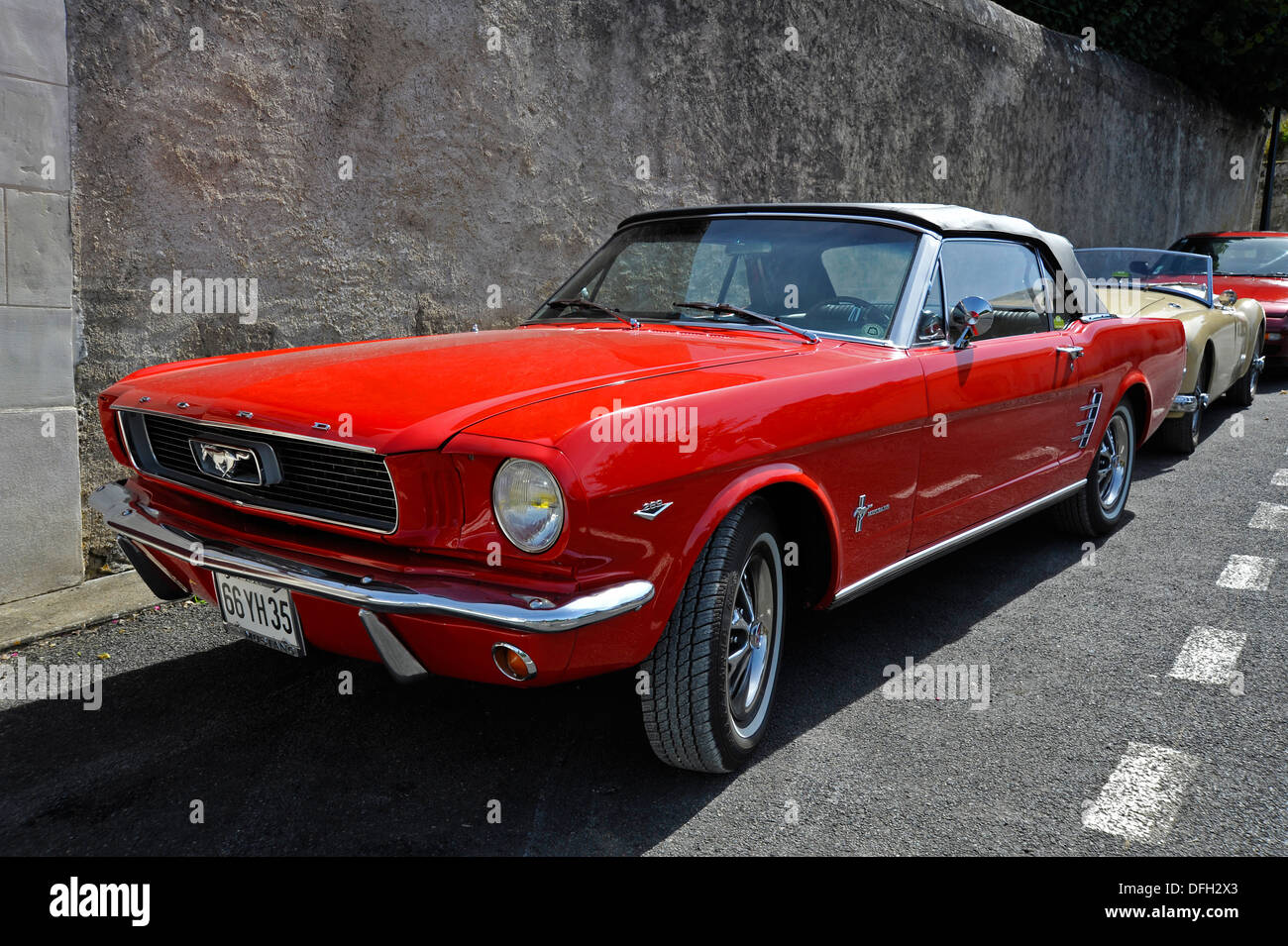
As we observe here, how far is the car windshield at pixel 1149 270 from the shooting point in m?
7.49

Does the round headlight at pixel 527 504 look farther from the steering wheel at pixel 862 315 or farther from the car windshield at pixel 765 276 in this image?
the steering wheel at pixel 862 315

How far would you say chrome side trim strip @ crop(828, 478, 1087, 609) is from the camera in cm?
304

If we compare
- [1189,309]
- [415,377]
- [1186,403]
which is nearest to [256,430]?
[415,377]

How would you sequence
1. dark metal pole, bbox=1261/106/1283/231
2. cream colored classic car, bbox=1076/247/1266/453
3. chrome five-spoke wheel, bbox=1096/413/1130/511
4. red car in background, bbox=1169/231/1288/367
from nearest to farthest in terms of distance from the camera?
chrome five-spoke wheel, bbox=1096/413/1130/511 < cream colored classic car, bbox=1076/247/1266/453 < red car in background, bbox=1169/231/1288/367 < dark metal pole, bbox=1261/106/1283/231

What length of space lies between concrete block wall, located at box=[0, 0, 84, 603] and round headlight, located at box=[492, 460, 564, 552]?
260cm

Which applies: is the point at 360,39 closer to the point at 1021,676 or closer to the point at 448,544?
the point at 448,544

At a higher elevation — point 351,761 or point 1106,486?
point 1106,486

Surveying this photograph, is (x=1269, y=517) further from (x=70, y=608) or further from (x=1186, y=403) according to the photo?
(x=70, y=608)

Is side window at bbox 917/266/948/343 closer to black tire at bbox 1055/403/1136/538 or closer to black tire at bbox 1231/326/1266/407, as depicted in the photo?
black tire at bbox 1055/403/1136/538

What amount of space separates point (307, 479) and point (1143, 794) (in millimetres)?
2218

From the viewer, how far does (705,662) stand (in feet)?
7.98

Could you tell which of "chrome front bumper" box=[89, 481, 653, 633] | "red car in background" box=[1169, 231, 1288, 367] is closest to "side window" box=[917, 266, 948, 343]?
"chrome front bumper" box=[89, 481, 653, 633]

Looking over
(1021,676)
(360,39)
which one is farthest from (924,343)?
(360,39)

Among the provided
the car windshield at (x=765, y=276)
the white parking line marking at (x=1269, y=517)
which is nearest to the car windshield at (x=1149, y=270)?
the white parking line marking at (x=1269, y=517)
